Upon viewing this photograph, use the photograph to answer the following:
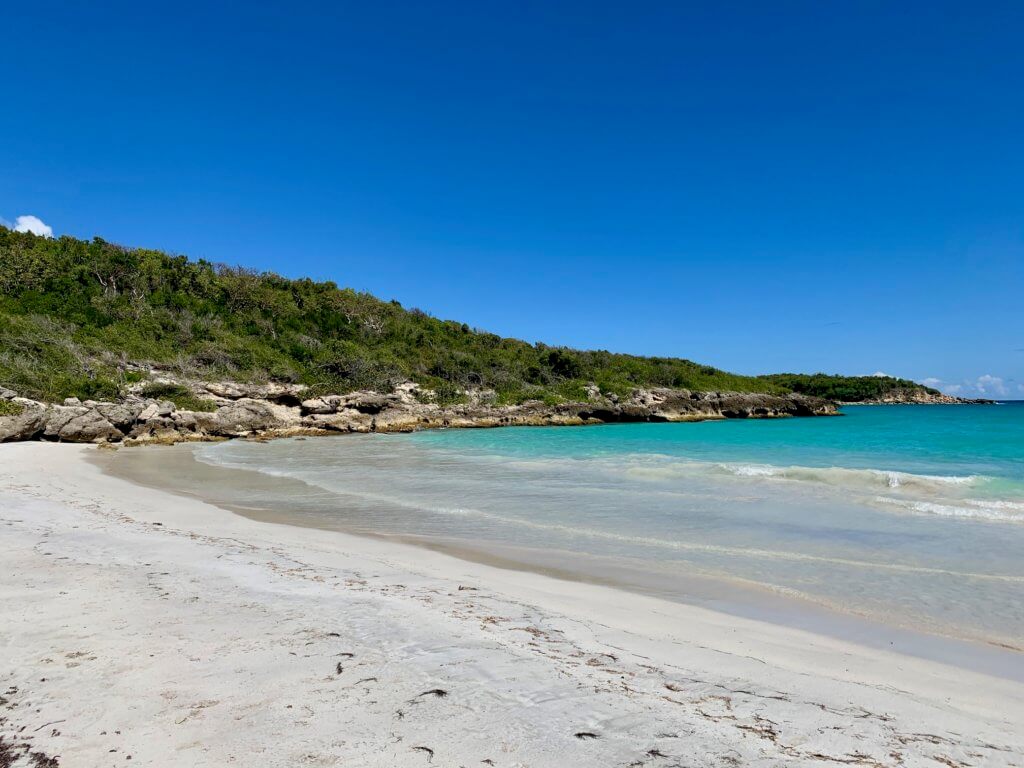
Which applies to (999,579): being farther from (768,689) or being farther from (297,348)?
(297,348)

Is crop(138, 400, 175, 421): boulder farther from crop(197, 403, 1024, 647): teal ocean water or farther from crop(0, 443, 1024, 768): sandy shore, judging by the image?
crop(0, 443, 1024, 768): sandy shore

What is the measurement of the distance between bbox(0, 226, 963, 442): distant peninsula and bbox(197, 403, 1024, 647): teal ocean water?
592 inches

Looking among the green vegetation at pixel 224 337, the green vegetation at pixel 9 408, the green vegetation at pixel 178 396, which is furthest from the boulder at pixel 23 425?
the green vegetation at pixel 178 396

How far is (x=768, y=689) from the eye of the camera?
11.9 feet

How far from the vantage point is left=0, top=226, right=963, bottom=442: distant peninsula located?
98.0ft

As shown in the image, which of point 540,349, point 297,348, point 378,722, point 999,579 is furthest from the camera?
point 540,349

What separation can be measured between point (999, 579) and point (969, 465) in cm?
1523

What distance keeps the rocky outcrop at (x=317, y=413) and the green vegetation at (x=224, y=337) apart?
5.57 ft

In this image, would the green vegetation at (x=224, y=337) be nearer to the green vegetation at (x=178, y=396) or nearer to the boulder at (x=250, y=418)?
the green vegetation at (x=178, y=396)

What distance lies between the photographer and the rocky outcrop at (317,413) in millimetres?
25219

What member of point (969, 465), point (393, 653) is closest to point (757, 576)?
point (393, 653)

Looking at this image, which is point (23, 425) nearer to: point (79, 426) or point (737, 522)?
point (79, 426)

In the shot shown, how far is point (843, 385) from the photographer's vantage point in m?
112

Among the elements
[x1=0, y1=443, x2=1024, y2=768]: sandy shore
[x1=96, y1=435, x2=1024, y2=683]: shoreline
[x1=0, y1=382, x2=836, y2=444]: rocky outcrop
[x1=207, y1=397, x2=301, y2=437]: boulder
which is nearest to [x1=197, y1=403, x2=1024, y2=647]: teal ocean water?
[x1=96, y1=435, x2=1024, y2=683]: shoreline
